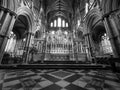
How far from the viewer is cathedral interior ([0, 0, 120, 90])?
1.63 m

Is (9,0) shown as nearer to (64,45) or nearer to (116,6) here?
(64,45)

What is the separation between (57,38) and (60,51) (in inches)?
117

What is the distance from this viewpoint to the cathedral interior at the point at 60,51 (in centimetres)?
Answer: 163

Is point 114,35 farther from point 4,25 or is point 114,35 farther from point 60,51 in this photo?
point 4,25

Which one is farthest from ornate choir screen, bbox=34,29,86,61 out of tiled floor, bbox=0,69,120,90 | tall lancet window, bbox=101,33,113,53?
tiled floor, bbox=0,69,120,90

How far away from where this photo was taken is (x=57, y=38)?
1017 cm

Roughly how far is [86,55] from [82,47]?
3.92 feet

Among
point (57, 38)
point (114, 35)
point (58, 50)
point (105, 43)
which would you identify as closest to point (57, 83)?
point (114, 35)

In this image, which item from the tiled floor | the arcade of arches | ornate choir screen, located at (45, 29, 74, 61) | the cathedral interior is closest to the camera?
the tiled floor

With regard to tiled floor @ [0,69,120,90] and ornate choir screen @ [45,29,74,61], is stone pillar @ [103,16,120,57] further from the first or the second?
ornate choir screen @ [45,29,74,61]

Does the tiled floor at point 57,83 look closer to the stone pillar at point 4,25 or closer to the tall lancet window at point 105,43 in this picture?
the stone pillar at point 4,25

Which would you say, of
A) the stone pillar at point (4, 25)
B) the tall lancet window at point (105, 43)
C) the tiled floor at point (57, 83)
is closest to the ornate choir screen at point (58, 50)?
the stone pillar at point (4, 25)

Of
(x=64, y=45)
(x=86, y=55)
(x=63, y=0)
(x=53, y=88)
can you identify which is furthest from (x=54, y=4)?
(x=53, y=88)

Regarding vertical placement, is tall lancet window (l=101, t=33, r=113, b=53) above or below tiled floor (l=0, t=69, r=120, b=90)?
above
